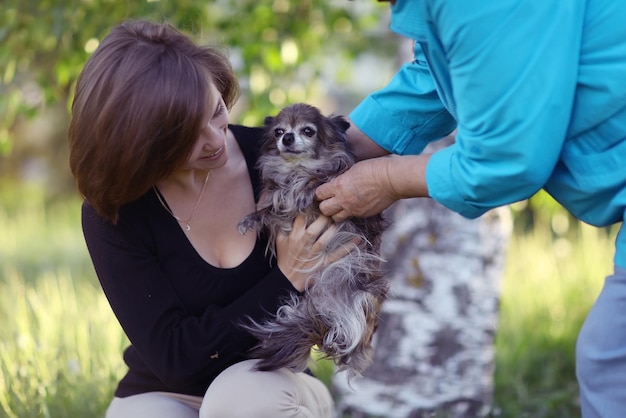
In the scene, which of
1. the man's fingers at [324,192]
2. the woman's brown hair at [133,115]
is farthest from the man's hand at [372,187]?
the woman's brown hair at [133,115]

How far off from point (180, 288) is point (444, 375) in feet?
5.83

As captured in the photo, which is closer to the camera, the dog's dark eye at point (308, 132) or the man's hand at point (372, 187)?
the man's hand at point (372, 187)

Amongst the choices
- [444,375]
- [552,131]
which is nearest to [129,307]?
[552,131]

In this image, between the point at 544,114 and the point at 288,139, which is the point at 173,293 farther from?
the point at 544,114

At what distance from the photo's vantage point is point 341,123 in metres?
2.75

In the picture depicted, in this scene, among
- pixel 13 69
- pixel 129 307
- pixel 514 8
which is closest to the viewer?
pixel 514 8

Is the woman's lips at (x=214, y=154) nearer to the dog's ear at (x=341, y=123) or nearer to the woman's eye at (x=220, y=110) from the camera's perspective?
the woman's eye at (x=220, y=110)

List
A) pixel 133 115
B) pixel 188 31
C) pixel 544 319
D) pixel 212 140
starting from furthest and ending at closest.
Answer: pixel 544 319
pixel 188 31
pixel 212 140
pixel 133 115

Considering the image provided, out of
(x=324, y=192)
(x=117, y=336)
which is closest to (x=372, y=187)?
(x=324, y=192)

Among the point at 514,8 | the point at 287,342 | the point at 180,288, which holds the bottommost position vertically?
the point at 287,342

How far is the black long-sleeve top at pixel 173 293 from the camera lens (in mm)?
2559

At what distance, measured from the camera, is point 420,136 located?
8.53 feet

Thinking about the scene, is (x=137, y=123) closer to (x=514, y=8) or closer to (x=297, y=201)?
(x=297, y=201)

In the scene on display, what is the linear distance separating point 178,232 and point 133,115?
0.49m
